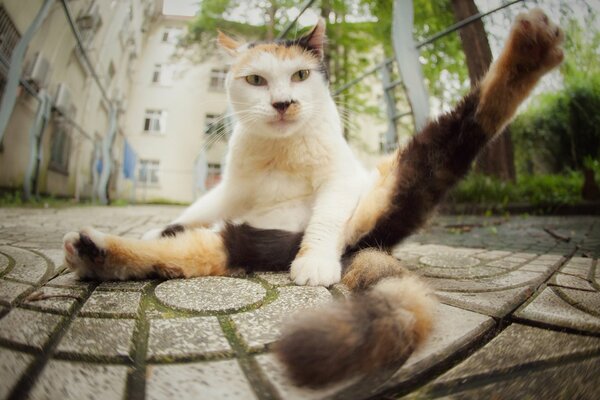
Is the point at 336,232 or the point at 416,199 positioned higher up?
the point at 416,199

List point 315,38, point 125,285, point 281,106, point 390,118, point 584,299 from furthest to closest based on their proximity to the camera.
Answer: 1. point 390,118
2. point 315,38
3. point 281,106
4. point 125,285
5. point 584,299

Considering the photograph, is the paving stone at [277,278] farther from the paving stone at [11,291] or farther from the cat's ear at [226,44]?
the cat's ear at [226,44]

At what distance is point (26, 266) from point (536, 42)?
1.98 metres

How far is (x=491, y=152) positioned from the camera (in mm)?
5488

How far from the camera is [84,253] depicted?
1.08 m

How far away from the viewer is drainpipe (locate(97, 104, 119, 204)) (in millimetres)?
3063

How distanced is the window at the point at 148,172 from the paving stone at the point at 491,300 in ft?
16.6

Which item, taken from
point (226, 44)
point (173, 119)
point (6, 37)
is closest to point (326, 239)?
point (226, 44)

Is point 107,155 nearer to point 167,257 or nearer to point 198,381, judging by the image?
point 167,257

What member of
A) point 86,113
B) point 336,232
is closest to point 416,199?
point 336,232

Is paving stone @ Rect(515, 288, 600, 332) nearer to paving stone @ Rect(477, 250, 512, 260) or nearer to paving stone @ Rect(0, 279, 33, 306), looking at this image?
paving stone @ Rect(477, 250, 512, 260)

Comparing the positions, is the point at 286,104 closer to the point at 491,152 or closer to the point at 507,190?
the point at 507,190

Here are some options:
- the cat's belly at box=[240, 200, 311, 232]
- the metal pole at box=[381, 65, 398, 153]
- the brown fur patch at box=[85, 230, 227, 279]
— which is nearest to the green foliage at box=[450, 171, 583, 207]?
the metal pole at box=[381, 65, 398, 153]

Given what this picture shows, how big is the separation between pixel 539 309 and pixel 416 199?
1.67 feet
